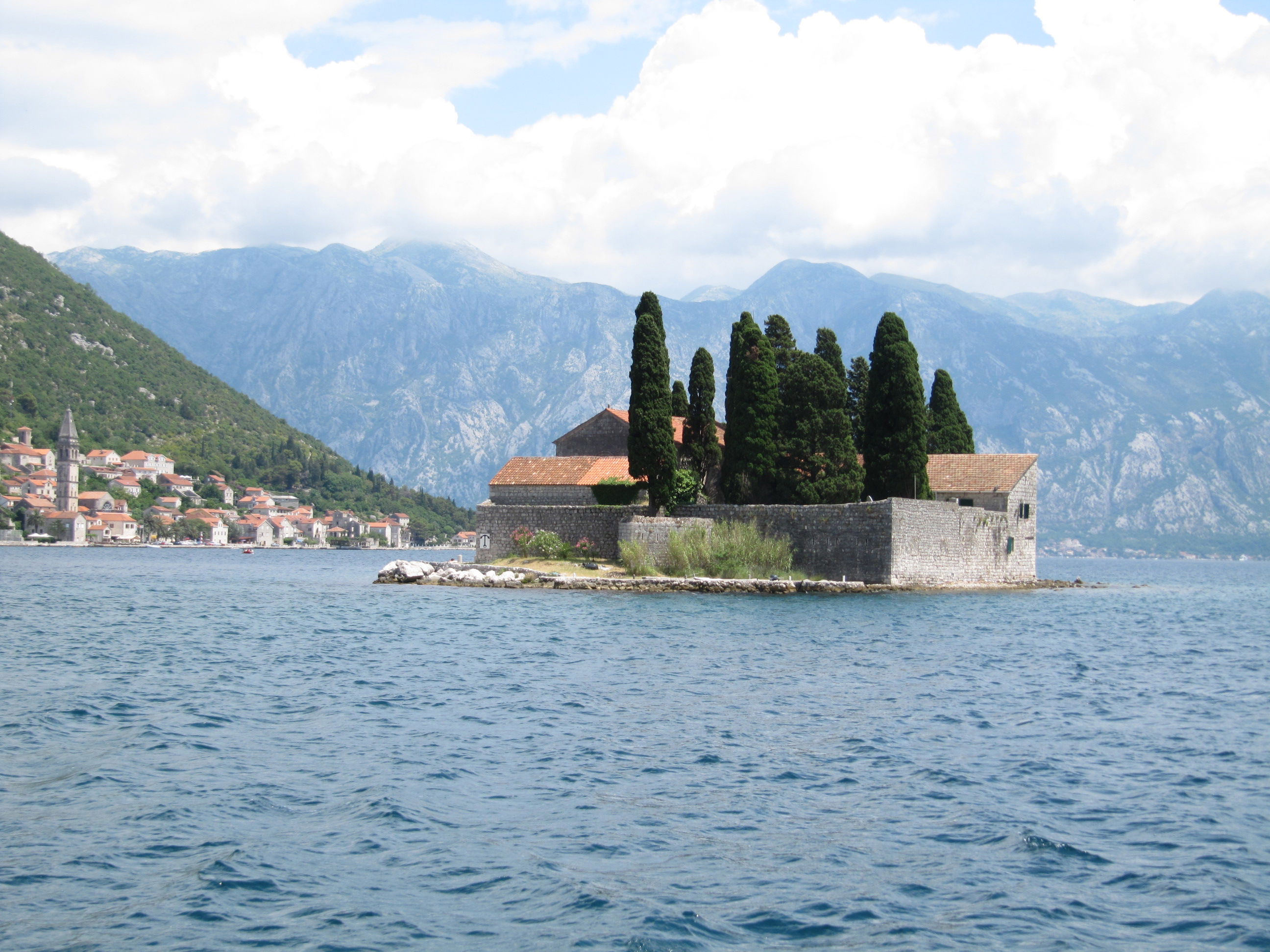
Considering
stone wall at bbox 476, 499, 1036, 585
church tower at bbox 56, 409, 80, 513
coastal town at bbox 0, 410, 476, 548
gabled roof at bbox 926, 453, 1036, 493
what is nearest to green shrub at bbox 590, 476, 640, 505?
stone wall at bbox 476, 499, 1036, 585

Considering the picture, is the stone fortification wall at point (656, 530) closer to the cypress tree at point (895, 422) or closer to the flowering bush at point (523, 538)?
the flowering bush at point (523, 538)

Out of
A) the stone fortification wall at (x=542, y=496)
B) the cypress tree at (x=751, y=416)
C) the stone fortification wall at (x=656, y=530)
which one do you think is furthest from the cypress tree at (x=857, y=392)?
the stone fortification wall at (x=542, y=496)

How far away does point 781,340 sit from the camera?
45312 millimetres

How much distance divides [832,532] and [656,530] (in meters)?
6.12

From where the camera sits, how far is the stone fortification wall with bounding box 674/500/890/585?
38.3 meters

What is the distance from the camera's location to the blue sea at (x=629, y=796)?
7.89 metres

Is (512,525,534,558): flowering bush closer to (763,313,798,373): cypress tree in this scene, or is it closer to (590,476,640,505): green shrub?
(590,476,640,505): green shrub

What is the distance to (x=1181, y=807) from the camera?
10922mm

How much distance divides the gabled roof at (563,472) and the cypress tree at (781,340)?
7176 mm

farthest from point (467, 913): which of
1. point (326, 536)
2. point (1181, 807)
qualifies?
point (326, 536)

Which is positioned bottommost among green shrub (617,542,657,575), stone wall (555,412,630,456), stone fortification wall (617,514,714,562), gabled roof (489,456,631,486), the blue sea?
the blue sea

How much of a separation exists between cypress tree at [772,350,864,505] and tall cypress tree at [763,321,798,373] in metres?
2.05

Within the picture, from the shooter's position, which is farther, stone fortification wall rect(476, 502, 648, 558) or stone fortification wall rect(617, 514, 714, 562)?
stone fortification wall rect(476, 502, 648, 558)

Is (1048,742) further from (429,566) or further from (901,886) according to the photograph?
(429,566)
